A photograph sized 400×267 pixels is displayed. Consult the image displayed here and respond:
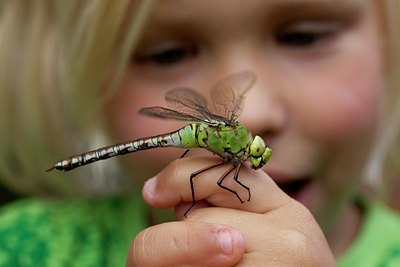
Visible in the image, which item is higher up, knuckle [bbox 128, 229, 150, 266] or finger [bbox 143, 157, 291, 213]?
finger [bbox 143, 157, 291, 213]

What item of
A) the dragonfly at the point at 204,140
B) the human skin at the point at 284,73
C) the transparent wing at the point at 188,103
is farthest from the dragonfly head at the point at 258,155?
the human skin at the point at 284,73

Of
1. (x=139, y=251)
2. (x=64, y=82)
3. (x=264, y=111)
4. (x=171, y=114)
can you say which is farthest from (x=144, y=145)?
(x=64, y=82)

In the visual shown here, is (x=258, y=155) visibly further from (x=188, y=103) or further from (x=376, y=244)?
(x=376, y=244)

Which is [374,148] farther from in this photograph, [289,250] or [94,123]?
[289,250]

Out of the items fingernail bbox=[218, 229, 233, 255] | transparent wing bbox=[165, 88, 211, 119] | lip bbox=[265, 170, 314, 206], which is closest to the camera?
fingernail bbox=[218, 229, 233, 255]

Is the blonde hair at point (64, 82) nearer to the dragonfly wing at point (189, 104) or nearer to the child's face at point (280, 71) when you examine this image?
the child's face at point (280, 71)

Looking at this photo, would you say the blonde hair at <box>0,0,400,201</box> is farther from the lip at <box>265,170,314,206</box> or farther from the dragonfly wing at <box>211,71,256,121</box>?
the lip at <box>265,170,314,206</box>

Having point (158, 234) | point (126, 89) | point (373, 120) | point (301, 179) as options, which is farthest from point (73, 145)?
point (158, 234)

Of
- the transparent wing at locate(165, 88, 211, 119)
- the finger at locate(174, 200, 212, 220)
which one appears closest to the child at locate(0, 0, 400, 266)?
the finger at locate(174, 200, 212, 220)
